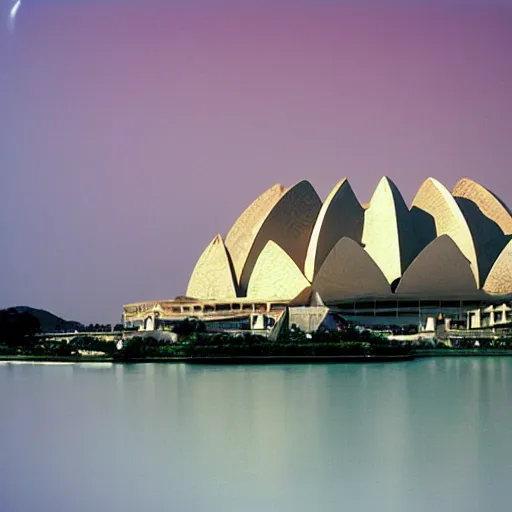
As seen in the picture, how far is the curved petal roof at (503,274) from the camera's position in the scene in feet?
68.5

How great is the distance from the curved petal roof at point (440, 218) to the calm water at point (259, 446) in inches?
362

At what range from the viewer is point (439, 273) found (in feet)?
68.3

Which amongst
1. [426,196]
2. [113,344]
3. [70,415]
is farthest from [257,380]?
[426,196]

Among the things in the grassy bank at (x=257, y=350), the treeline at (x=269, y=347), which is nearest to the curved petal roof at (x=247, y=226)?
the grassy bank at (x=257, y=350)

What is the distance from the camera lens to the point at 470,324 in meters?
21.5

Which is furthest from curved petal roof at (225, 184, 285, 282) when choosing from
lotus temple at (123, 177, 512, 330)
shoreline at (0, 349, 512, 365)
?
shoreline at (0, 349, 512, 365)

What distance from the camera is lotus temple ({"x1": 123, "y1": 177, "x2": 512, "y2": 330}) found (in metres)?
20.9

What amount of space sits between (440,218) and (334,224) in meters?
2.35

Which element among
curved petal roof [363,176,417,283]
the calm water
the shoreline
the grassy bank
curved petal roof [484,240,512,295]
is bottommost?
the calm water

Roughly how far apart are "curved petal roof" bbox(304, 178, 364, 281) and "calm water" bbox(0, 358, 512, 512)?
937cm

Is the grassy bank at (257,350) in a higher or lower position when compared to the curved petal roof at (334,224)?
lower

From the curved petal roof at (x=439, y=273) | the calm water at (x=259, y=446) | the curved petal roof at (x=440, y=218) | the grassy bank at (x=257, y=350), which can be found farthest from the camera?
the curved petal roof at (x=440, y=218)

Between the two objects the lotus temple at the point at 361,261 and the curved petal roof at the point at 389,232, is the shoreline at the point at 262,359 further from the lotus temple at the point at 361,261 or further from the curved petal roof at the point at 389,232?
the curved petal roof at the point at 389,232

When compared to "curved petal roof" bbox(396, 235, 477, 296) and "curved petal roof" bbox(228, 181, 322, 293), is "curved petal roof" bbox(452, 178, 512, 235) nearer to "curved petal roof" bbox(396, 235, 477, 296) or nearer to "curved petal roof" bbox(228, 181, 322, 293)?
"curved petal roof" bbox(396, 235, 477, 296)
